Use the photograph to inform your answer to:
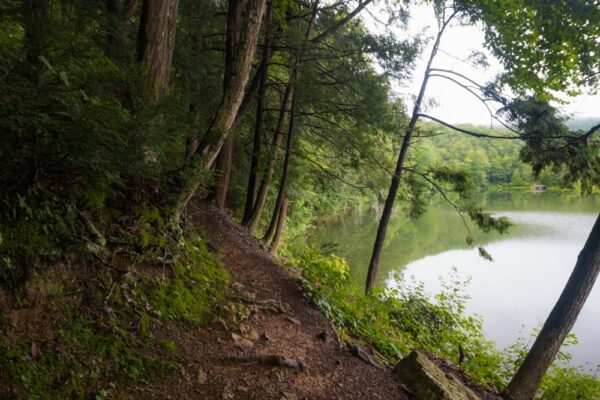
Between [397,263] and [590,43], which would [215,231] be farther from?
[397,263]

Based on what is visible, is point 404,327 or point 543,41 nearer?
point 543,41

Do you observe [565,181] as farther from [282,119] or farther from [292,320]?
[292,320]

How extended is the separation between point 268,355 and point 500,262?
55.2 feet

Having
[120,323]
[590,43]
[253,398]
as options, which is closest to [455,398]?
[253,398]

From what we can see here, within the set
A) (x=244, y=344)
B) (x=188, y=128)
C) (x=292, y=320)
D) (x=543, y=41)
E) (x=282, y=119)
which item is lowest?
(x=292, y=320)

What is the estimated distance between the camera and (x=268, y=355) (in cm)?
312

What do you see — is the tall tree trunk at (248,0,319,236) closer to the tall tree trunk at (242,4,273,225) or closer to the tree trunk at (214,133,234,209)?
the tall tree trunk at (242,4,273,225)

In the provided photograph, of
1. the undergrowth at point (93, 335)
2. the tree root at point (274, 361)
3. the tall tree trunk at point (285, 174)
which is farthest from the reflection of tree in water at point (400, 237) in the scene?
the undergrowth at point (93, 335)

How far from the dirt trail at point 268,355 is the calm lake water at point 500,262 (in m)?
1.53

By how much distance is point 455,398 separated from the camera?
3.50 metres

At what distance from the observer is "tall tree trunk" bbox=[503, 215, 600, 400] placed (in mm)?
4938

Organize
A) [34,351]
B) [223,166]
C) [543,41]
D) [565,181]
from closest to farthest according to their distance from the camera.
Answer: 1. [34,351]
2. [543,41]
3. [565,181]
4. [223,166]

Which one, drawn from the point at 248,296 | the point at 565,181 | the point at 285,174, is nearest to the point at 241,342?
the point at 248,296

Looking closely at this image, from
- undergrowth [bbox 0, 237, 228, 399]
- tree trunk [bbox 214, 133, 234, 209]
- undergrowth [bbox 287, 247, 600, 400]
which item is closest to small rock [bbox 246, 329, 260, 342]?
undergrowth [bbox 0, 237, 228, 399]
